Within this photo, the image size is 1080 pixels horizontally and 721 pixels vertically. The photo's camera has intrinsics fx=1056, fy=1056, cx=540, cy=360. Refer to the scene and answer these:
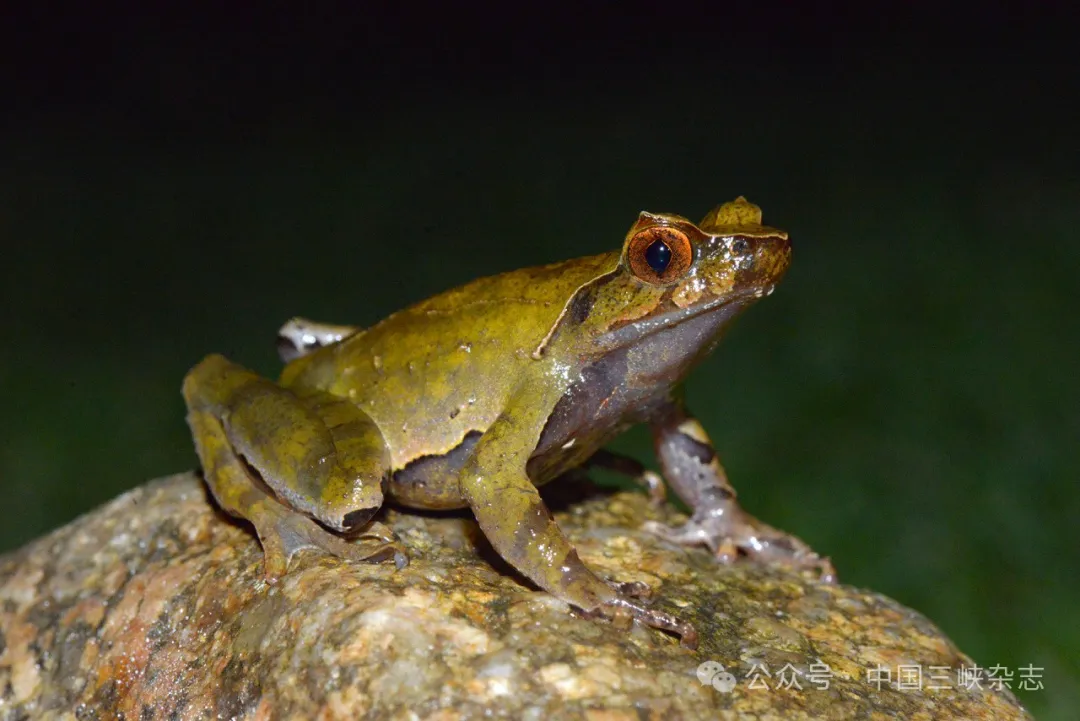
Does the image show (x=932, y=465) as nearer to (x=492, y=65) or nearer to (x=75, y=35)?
(x=492, y=65)

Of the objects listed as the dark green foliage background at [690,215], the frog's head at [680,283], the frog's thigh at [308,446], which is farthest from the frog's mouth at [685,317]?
the dark green foliage background at [690,215]

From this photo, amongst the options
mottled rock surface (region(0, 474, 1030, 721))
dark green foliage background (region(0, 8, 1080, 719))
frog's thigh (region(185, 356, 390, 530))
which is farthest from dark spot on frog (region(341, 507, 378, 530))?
dark green foliage background (region(0, 8, 1080, 719))

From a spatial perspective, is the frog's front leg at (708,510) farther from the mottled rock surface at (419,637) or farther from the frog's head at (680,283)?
the frog's head at (680,283)

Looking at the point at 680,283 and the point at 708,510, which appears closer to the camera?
the point at 680,283

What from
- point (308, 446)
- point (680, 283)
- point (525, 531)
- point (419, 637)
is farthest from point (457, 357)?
point (419, 637)

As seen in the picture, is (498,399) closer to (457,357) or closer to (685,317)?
(457,357)

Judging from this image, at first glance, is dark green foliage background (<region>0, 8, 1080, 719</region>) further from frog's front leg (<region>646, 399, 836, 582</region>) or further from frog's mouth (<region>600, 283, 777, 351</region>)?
frog's mouth (<region>600, 283, 777, 351</region>)
